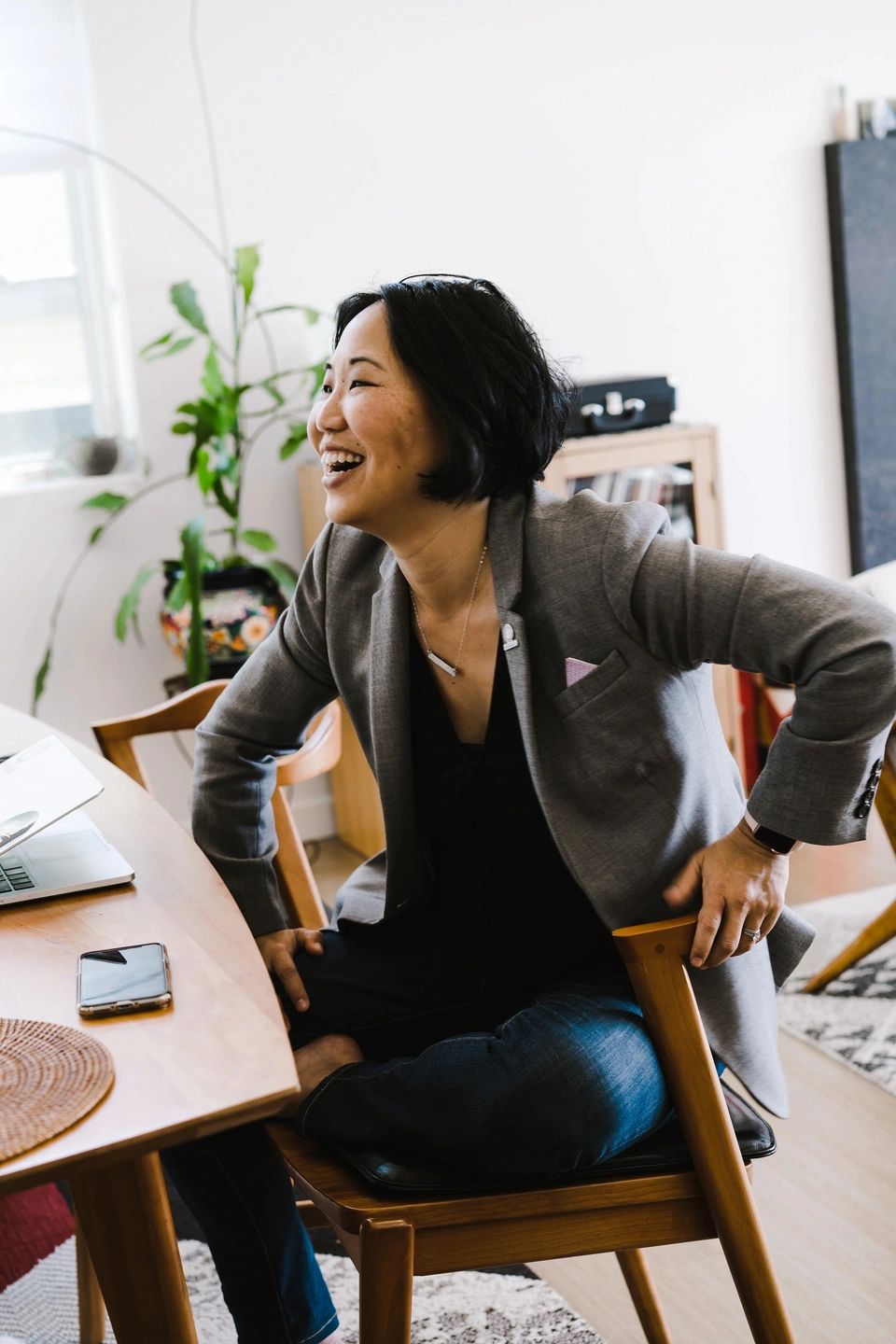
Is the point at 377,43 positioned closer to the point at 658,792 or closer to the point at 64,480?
the point at 64,480

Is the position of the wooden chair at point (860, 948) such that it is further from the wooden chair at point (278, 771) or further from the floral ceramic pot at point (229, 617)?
the floral ceramic pot at point (229, 617)

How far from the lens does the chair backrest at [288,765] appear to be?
1.80 m

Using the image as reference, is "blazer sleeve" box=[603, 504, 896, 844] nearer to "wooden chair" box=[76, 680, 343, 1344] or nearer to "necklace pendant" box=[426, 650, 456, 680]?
"necklace pendant" box=[426, 650, 456, 680]

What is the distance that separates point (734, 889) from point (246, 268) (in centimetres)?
244

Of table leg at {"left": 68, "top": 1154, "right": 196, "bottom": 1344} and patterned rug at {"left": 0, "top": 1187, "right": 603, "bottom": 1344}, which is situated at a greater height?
table leg at {"left": 68, "top": 1154, "right": 196, "bottom": 1344}

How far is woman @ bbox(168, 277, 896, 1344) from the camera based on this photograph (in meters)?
1.29

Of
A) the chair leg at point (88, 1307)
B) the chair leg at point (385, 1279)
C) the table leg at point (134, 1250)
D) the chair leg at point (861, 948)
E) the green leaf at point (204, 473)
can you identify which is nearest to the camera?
the table leg at point (134, 1250)

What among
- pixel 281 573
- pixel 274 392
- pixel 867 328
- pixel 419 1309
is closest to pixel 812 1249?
pixel 419 1309

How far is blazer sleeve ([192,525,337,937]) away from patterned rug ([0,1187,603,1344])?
587 millimetres

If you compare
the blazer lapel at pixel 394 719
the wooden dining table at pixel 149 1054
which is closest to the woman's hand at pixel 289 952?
the blazer lapel at pixel 394 719

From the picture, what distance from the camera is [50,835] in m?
1.44

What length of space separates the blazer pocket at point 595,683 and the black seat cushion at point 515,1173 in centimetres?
43

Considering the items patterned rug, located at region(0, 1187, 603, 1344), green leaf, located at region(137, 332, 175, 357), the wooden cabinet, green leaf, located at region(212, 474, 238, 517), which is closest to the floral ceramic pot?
green leaf, located at region(212, 474, 238, 517)

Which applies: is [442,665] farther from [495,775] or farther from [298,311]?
[298,311]
